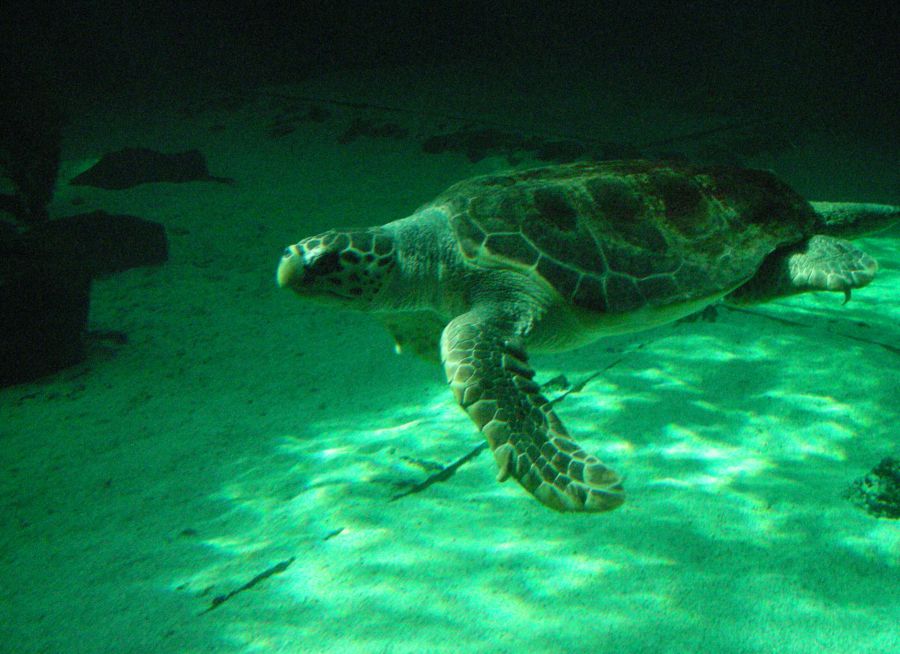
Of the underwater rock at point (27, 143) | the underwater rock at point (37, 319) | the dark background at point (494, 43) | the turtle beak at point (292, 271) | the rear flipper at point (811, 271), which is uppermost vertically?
the dark background at point (494, 43)

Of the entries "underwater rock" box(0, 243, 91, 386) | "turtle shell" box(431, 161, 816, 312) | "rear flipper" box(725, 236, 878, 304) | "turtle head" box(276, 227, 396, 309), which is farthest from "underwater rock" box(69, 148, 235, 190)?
"rear flipper" box(725, 236, 878, 304)

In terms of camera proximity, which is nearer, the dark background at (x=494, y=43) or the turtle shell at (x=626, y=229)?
the turtle shell at (x=626, y=229)

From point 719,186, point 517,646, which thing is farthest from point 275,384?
point 719,186

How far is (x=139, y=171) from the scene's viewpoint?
31.8 ft

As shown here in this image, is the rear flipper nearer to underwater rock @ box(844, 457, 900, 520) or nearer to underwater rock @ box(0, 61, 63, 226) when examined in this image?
underwater rock @ box(844, 457, 900, 520)

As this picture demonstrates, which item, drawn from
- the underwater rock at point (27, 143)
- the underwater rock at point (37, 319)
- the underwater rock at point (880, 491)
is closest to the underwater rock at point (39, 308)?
the underwater rock at point (37, 319)

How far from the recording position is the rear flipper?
128 inches

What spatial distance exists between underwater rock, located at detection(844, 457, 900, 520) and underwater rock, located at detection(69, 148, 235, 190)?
9692 mm

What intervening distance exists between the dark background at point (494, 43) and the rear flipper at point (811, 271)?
13.5 metres

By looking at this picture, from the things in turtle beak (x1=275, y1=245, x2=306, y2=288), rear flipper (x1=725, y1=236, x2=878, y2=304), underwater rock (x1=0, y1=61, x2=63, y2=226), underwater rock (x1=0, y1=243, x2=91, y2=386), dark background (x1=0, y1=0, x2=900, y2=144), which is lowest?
underwater rock (x1=0, y1=243, x2=91, y2=386)

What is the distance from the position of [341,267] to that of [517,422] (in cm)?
135

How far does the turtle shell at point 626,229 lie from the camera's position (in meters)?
3.16

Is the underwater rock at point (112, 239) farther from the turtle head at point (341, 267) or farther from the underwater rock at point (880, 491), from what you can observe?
the underwater rock at point (880, 491)

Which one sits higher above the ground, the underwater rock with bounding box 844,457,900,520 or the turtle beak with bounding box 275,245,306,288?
the turtle beak with bounding box 275,245,306,288
